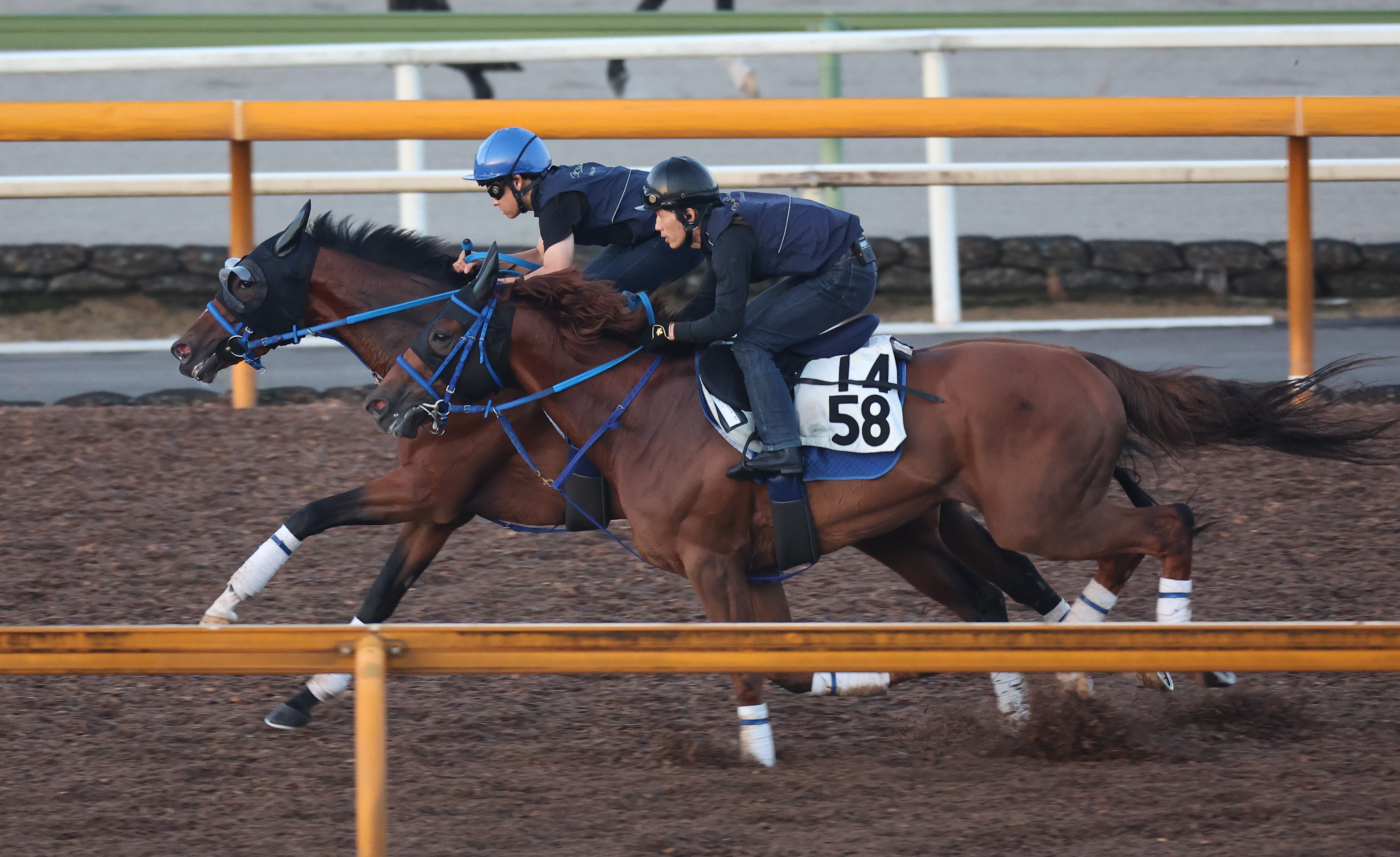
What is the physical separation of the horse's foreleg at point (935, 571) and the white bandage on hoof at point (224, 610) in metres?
2.04

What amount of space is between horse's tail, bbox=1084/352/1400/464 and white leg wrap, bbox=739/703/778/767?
4.90 ft

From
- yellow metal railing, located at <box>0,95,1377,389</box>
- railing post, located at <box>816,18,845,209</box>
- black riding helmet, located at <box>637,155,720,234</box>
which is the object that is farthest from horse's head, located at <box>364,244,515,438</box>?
railing post, located at <box>816,18,845,209</box>

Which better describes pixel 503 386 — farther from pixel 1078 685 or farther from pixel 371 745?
pixel 1078 685

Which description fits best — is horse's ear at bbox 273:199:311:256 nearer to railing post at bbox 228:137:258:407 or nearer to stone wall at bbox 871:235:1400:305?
railing post at bbox 228:137:258:407

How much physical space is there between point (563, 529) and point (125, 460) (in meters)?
2.88

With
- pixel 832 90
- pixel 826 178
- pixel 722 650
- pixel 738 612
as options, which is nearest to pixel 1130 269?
pixel 832 90

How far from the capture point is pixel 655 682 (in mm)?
5371

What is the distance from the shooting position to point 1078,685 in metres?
4.82

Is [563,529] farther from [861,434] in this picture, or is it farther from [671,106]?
[671,106]

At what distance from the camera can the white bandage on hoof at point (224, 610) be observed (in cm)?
490

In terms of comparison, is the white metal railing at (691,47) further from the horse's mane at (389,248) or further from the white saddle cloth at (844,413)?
the white saddle cloth at (844,413)

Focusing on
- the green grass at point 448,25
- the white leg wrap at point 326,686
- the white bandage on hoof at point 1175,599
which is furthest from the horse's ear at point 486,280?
the green grass at point 448,25

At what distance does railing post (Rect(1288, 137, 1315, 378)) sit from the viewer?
7.34 metres

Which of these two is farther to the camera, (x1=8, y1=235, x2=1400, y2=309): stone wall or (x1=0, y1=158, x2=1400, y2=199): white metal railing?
(x1=8, y1=235, x2=1400, y2=309): stone wall
